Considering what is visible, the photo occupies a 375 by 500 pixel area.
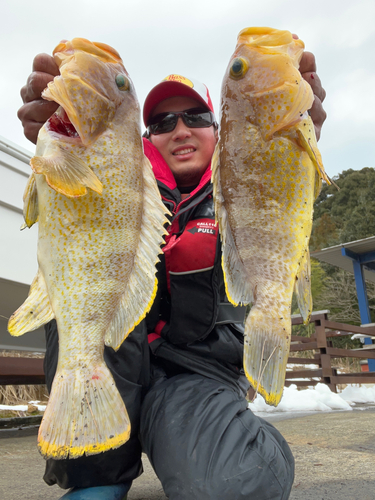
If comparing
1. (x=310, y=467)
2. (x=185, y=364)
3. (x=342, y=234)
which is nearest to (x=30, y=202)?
(x=185, y=364)

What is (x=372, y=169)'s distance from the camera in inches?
1411

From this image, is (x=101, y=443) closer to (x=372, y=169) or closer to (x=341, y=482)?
(x=341, y=482)

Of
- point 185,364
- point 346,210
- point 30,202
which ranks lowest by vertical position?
point 185,364

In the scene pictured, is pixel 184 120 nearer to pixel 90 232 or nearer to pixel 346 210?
pixel 90 232

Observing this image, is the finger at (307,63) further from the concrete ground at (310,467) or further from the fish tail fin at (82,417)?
the concrete ground at (310,467)

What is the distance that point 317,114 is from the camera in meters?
2.15

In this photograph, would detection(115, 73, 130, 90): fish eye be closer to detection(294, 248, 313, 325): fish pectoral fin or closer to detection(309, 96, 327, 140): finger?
detection(309, 96, 327, 140): finger

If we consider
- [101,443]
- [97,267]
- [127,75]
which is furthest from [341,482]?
[127,75]

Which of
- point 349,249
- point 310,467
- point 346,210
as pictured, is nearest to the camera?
point 310,467

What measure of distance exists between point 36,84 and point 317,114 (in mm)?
1456

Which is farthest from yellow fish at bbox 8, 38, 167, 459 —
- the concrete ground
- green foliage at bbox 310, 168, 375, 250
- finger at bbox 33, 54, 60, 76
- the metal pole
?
green foliage at bbox 310, 168, 375, 250

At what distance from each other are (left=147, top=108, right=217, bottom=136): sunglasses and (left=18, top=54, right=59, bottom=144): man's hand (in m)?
0.74

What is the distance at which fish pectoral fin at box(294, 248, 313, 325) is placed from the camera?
1754mm

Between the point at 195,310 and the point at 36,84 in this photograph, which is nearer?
the point at 36,84
